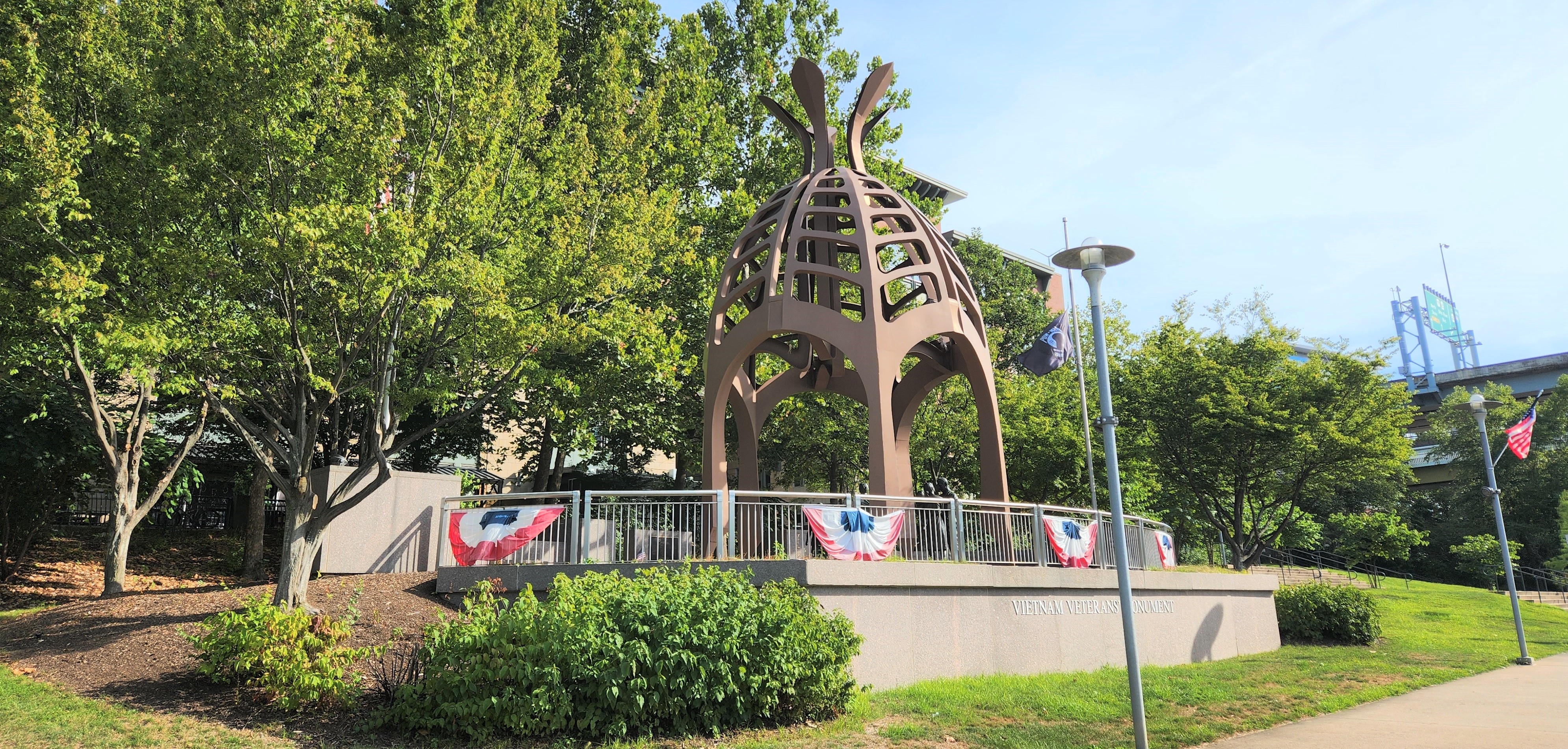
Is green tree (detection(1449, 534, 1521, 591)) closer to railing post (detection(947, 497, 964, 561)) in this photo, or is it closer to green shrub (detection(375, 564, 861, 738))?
railing post (detection(947, 497, 964, 561))

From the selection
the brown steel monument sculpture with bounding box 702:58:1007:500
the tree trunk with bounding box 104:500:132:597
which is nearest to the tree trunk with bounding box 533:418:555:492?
the brown steel monument sculpture with bounding box 702:58:1007:500

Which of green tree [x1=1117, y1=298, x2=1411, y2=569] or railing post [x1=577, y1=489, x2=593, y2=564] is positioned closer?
railing post [x1=577, y1=489, x2=593, y2=564]

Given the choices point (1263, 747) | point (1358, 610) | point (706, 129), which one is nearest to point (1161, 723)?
point (1263, 747)

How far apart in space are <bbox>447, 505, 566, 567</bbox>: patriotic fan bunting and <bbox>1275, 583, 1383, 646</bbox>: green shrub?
16432mm

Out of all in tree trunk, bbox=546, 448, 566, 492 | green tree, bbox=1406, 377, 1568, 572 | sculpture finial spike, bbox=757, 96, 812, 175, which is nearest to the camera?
sculpture finial spike, bbox=757, 96, 812, 175

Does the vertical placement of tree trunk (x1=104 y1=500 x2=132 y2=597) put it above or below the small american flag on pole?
below

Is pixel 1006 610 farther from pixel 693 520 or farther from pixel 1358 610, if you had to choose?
pixel 1358 610

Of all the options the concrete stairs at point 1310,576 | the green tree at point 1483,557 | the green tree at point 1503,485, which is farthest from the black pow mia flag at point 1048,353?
the green tree at point 1503,485

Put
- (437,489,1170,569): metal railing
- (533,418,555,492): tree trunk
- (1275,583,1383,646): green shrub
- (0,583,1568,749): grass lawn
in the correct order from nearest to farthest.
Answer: (0,583,1568,749): grass lawn < (437,489,1170,569): metal railing < (1275,583,1383,646): green shrub < (533,418,555,492): tree trunk

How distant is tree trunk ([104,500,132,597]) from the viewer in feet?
→ 49.7

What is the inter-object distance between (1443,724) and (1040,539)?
5.12 m

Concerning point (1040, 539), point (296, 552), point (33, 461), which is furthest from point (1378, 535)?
point (33, 461)

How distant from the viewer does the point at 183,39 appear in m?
11.4

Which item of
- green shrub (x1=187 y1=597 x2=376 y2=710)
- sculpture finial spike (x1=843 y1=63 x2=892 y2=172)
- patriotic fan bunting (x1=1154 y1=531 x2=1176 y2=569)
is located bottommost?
green shrub (x1=187 y1=597 x2=376 y2=710)
